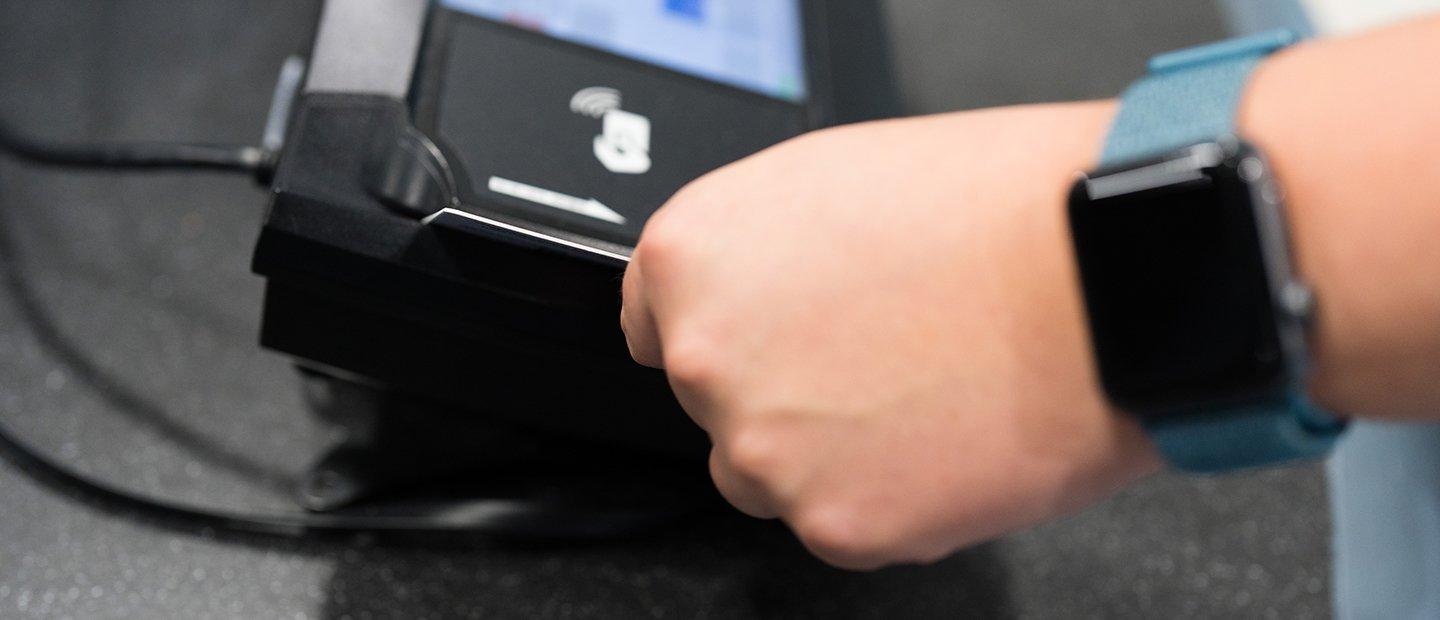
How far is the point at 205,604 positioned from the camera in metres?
0.37

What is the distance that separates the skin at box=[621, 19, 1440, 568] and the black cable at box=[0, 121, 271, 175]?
25 centimetres

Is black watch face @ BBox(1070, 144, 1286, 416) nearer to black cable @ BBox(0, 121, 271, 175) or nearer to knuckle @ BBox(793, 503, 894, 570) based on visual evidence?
knuckle @ BBox(793, 503, 894, 570)

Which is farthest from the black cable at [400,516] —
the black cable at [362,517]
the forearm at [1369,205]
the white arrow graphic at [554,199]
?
the forearm at [1369,205]

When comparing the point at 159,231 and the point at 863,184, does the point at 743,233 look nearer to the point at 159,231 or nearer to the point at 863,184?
the point at 863,184

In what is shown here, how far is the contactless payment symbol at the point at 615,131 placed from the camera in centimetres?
37

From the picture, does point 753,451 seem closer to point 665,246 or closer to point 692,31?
point 665,246

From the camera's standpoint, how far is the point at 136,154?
47 centimetres

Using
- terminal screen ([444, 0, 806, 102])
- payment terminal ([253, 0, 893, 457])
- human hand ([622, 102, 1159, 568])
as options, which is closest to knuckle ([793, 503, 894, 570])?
human hand ([622, 102, 1159, 568])

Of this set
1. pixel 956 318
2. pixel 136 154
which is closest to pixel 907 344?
pixel 956 318

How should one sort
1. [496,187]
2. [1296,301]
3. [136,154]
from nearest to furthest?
[1296,301] → [496,187] → [136,154]

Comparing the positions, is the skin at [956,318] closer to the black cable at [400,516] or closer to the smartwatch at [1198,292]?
the smartwatch at [1198,292]

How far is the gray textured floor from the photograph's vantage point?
0.38 meters

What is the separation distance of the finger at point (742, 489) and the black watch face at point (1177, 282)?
0.08 m

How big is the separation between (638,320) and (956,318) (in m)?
0.08
